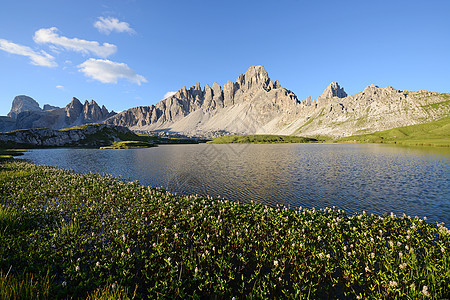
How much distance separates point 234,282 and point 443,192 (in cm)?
3990

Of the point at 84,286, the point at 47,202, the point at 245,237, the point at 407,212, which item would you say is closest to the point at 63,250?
the point at 84,286

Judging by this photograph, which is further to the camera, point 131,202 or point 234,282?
point 131,202

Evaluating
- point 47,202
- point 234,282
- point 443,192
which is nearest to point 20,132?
point 47,202

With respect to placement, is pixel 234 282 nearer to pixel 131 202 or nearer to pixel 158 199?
pixel 158 199

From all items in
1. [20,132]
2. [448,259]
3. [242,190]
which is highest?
[20,132]

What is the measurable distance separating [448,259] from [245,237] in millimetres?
11458

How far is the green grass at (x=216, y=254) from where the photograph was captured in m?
8.98

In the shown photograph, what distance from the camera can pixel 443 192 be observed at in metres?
30.3

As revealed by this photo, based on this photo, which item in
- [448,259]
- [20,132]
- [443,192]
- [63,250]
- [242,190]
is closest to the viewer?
[448,259]

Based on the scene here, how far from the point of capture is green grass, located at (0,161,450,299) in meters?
8.98

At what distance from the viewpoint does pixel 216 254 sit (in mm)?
12930

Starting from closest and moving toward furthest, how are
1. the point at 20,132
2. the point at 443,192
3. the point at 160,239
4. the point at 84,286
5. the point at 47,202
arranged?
the point at 84,286 < the point at 160,239 < the point at 47,202 < the point at 443,192 < the point at 20,132

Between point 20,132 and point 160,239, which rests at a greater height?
point 20,132

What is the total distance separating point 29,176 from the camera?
3406cm
